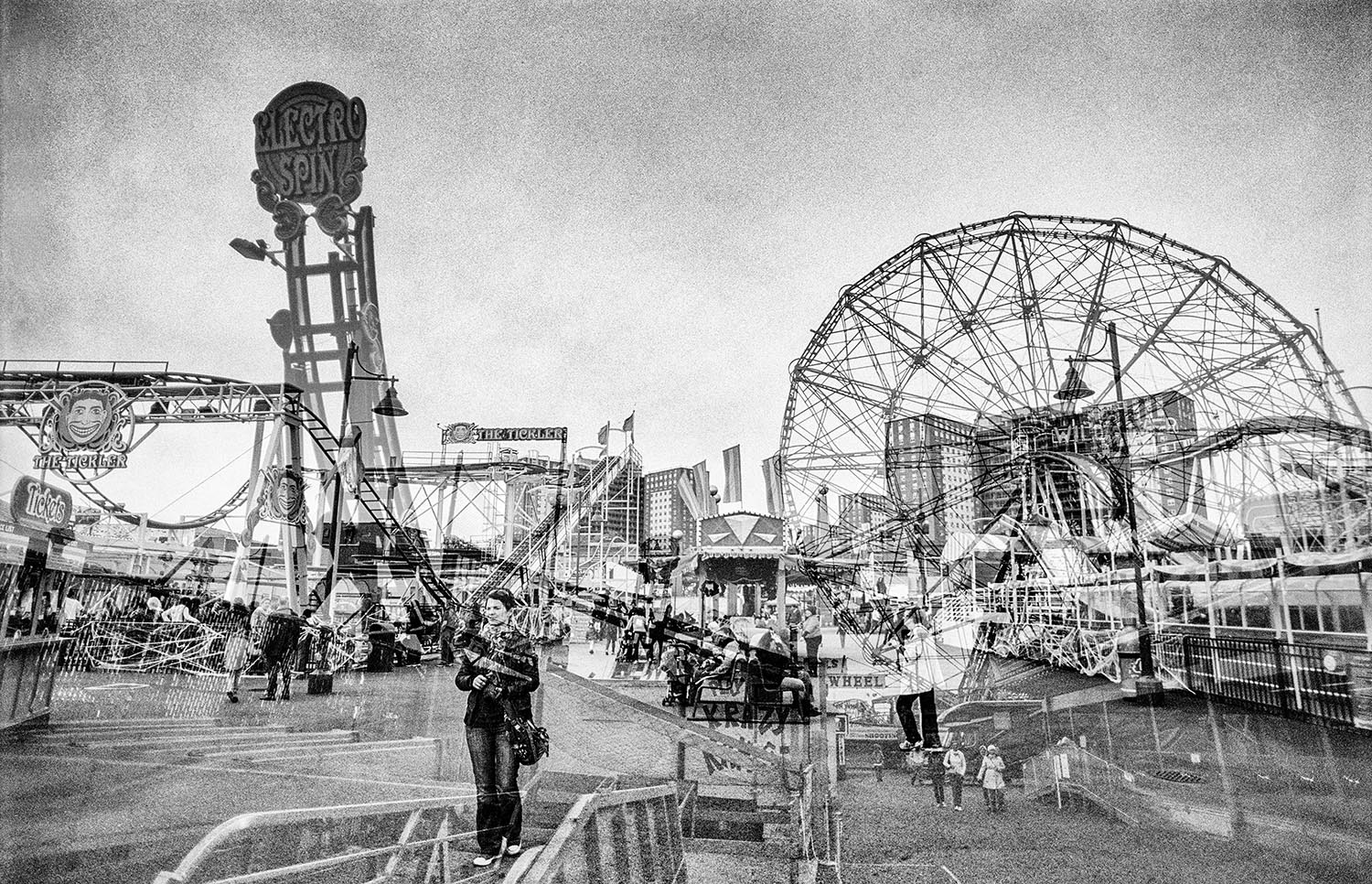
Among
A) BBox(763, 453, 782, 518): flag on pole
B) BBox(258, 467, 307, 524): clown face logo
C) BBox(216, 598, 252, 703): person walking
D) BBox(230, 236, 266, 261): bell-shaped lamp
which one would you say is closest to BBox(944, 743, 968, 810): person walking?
BBox(763, 453, 782, 518): flag on pole

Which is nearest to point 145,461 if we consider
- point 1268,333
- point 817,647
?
point 817,647

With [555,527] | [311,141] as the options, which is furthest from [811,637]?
[311,141]

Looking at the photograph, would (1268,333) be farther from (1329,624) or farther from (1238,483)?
(1329,624)

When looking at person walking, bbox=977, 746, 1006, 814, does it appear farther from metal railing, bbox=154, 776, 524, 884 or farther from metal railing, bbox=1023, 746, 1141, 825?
metal railing, bbox=154, 776, 524, 884

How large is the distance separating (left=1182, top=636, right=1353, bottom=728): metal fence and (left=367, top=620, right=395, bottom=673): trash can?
275 inches

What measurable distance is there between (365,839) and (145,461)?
397 cm

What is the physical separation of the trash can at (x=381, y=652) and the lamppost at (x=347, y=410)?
38.9 inches

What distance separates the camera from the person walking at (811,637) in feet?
22.2

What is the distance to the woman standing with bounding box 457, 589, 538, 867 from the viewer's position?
4297mm

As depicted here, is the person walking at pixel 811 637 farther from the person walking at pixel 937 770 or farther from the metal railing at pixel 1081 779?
the metal railing at pixel 1081 779

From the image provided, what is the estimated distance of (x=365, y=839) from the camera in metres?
4.32

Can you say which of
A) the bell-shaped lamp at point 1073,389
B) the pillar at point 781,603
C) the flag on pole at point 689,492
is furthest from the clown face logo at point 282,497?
the bell-shaped lamp at point 1073,389

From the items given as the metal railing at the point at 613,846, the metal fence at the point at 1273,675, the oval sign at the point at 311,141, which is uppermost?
the oval sign at the point at 311,141

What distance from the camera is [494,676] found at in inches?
174
